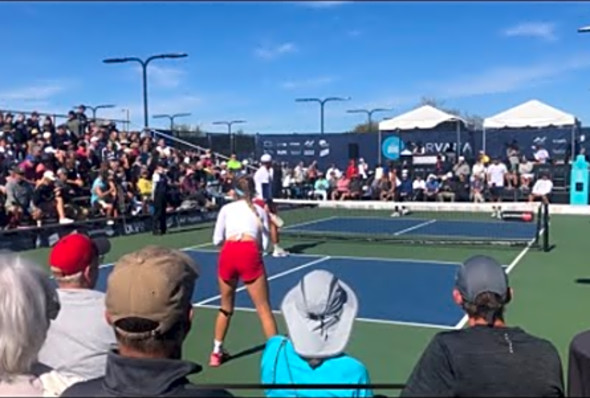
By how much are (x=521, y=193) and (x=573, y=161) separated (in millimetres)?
2302

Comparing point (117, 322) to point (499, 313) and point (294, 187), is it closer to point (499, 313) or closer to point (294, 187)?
point (499, 313)

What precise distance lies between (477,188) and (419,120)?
19.7 feet

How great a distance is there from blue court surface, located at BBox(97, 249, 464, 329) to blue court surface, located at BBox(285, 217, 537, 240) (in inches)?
175

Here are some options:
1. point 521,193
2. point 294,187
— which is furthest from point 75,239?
point 294,187

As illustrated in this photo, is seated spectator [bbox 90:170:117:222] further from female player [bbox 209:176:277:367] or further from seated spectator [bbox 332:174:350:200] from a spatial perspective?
female player [bbox 209:176:277:367]

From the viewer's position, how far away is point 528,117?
28859 millimetres

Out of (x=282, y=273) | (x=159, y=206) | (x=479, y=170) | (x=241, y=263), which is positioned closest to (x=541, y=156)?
(x=479, y=170)

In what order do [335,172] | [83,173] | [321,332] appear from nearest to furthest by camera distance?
[321,332]
[83,173]
[335,172]

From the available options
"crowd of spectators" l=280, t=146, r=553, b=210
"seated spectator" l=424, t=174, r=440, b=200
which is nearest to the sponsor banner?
"crowd of spectators" l=280, t=146, r=553, b=210

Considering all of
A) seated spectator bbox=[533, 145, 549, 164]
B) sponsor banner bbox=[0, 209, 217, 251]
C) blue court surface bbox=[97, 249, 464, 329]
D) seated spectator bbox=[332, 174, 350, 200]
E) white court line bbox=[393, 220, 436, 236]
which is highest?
seated spectator bbox=[533, 145, 549, 164]

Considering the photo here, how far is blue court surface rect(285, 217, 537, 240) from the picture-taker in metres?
17.2

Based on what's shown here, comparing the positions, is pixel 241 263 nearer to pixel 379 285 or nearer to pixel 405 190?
pixel 379 285

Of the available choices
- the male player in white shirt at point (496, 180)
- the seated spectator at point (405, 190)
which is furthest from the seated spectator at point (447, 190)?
the male player in white shirt at point (496, 180)

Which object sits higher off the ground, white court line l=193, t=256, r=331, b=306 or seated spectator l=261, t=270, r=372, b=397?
seated spectator l=261, t=270, r=372, b=397
